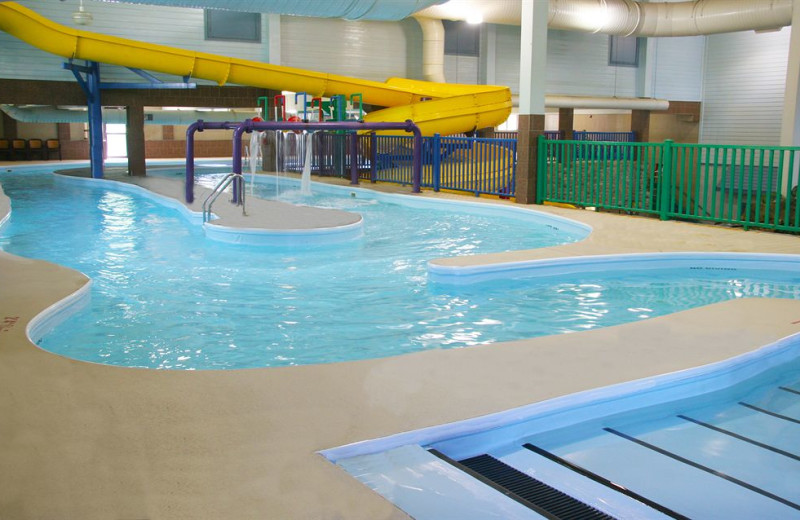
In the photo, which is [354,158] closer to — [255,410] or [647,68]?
[647,68]

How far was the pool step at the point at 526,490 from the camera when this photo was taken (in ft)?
8.34

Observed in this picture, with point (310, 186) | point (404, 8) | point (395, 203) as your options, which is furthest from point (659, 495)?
point (310, 186)

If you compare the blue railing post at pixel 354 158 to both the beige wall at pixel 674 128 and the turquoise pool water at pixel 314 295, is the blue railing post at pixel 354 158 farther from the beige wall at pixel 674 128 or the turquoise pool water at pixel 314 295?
the beige wall at pixel 674 128

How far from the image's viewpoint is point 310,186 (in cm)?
1656

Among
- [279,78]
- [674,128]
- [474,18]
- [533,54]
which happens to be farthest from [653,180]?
[674,128]

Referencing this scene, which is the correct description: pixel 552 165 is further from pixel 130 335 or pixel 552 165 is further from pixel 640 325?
pixel 130 335

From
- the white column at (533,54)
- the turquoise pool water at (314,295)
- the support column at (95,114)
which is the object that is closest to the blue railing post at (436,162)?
the white column at (533,54)

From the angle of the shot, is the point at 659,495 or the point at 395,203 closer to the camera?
the point at 659,495

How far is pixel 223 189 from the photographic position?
10805 mm

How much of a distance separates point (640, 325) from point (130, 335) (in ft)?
11.4

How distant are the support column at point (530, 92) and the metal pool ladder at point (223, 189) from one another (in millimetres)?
4588

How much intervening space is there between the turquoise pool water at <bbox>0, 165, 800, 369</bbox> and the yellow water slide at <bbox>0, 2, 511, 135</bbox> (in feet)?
19.6

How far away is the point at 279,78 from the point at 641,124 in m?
12.7

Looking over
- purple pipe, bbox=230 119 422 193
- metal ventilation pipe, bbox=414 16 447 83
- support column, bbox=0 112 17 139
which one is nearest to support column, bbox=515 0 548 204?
purple pipe, bbox=230 119 422 193
